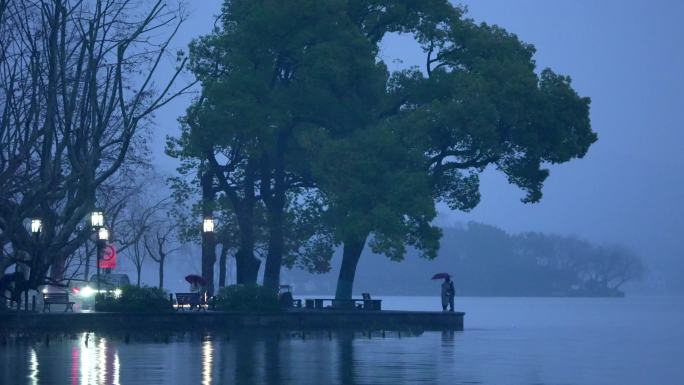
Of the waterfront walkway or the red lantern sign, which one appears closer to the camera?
the waterfront walkway

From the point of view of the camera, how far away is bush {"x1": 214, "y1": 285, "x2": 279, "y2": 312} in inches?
2057

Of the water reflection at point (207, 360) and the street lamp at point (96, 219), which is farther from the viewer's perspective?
the street lamp at point (96, 219)

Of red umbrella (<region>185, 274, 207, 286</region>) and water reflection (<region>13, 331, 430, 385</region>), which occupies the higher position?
red umbrella (<region>185, 274, 207, 286</region>)

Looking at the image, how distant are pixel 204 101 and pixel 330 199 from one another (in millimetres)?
8212

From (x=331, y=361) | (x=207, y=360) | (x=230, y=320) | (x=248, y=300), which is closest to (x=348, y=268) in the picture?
(x=248, y=300)

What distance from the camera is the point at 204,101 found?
195 feet

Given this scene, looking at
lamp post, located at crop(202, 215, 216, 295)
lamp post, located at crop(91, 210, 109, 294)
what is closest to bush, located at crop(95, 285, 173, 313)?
lamp post, located at crop(91, 210, 109, 294)

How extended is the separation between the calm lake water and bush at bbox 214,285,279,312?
620 centimetres

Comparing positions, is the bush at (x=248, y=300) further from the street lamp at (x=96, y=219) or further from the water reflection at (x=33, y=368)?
the water reflection at (x=33, y=368)

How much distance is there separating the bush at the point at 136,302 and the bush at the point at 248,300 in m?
4.11

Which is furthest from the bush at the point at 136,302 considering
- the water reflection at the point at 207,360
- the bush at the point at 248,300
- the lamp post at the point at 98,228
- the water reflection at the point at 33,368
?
the water reflection at the point at 33,368

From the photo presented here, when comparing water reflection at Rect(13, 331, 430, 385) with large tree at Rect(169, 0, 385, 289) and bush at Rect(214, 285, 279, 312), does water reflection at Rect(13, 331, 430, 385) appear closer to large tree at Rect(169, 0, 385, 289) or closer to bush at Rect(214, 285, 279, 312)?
bush at Rect(214, 285, 279, 312)

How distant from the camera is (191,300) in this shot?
53312mm

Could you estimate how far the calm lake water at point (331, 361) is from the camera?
83.5 ft
